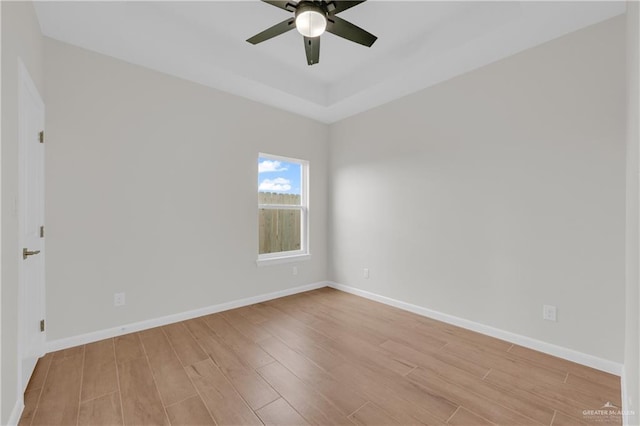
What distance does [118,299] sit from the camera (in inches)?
103

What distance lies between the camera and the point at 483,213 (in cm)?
271

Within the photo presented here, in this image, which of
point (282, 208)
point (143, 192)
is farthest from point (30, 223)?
point (282, 208)

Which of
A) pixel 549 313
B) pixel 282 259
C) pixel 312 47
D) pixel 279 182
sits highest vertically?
pixel 312 47

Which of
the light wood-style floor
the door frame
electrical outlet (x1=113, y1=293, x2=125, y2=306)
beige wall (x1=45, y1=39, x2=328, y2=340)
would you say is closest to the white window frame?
beige wall (x1=45, y1=39, x2=328, y2=340)

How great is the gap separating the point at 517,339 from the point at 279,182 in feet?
10.6

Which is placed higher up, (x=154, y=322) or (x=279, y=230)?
(x=279, y=230)

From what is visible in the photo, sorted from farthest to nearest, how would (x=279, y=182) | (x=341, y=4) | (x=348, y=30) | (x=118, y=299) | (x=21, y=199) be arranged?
1. (x=279, y=182)
2. (x=118, y=299)
3. (x=348, y=30)
4. (x=341, y=4)
5. (x=21, y=199)

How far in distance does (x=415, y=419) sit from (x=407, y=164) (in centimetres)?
257

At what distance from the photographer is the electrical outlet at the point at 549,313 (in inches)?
90.0

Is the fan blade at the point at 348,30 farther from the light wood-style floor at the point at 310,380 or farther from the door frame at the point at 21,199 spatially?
the light wood-style floor at the point at 310,380

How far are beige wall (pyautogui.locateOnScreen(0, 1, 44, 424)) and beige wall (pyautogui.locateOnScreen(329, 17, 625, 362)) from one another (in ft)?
10.7

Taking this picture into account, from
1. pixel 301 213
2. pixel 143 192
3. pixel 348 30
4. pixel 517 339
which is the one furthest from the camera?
pixel 301 213

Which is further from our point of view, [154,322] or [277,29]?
[154,322]

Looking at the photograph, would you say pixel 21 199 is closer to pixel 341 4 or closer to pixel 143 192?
pixel 143 192
